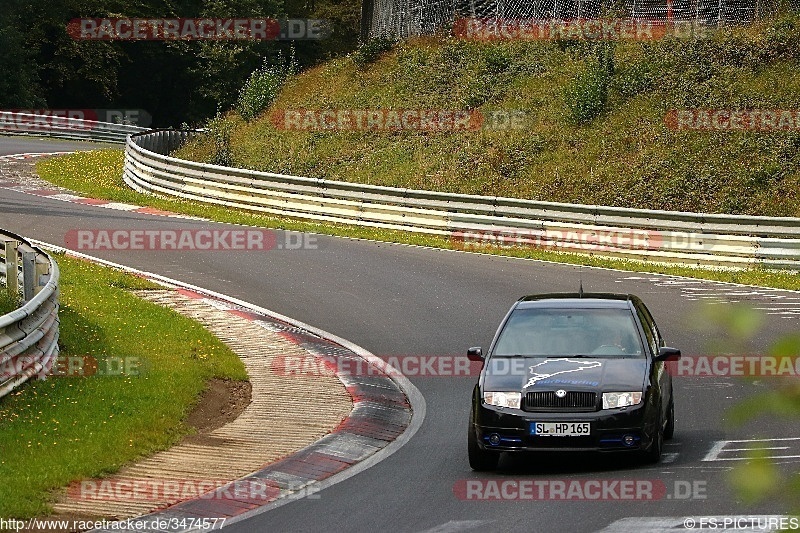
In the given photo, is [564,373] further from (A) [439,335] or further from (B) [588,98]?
(B) [588,98]

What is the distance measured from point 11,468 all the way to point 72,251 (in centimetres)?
1448

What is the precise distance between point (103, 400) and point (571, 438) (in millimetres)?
4679

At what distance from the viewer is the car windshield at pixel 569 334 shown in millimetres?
10891

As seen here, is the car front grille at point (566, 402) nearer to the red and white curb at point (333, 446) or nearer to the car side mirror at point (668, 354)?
the car side mirror at point (668, 354)

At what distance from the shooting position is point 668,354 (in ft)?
34.6

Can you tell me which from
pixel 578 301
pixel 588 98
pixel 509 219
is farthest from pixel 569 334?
pixel 588 98

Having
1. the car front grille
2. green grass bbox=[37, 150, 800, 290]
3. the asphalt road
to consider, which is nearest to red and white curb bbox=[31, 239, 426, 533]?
the asphalt road

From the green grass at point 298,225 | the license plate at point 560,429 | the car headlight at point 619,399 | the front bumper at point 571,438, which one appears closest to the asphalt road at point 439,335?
the front bumper at point 571,438

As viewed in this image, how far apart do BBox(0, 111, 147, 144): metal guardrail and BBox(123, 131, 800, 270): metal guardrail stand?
2179 centimetres

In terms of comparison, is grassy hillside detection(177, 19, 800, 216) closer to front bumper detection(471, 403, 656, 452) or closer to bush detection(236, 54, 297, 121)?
bush detection(236, 54, 297, 121)

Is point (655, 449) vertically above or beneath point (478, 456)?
above

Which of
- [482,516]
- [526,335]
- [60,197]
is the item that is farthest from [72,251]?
[482,516]

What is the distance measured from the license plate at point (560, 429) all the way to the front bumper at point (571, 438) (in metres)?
0.02

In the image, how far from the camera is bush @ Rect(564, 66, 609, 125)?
3434 cm
